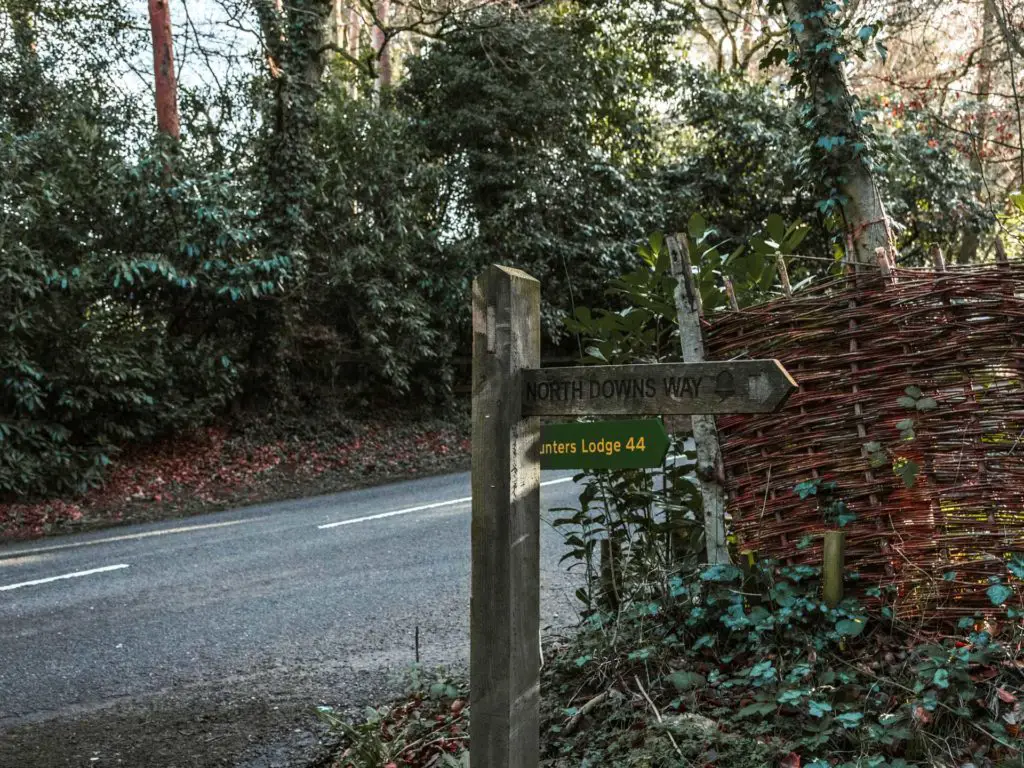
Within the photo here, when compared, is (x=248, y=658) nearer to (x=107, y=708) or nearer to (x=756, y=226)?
(x=107, y=708)

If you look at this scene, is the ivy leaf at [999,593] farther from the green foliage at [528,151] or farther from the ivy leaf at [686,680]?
the green foliage at [528,151]

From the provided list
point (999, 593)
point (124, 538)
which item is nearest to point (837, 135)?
point (999, 593)

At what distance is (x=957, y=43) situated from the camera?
1877 centimetres

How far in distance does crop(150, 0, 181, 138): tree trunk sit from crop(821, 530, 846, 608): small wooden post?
13018 mm

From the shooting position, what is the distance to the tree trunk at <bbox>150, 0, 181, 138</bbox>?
14336mm

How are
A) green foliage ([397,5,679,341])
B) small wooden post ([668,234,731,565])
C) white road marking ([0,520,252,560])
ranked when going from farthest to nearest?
1. green foliage ([397,5,679,341])
2. white road marking ([0,520,252,560])
3. small wooden post ([668,234,731,565])

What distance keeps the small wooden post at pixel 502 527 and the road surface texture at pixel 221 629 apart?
5.74 feet

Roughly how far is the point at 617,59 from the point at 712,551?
17.3m

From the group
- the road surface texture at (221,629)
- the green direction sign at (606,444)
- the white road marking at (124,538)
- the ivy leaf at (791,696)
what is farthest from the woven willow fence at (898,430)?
the white road marking at (124,538)

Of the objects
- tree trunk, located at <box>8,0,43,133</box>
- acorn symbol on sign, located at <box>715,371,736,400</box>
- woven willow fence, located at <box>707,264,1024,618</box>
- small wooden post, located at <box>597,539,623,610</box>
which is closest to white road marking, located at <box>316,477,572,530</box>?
small wooden post, located at <box>597,539,623,610</box>

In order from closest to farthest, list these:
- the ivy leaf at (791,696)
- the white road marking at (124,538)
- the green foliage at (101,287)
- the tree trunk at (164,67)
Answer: the ivy leaf at (791,696), the white road marking at (124,538), the green foliage at (101,287), the tree trunk at (164,67)

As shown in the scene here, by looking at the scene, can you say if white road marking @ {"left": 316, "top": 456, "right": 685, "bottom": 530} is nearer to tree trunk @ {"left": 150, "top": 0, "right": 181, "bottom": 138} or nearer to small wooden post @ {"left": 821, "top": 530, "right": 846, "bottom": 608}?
small wooden post @ {"left": 821, "top": 530, "right": 846, "bottom": 608}

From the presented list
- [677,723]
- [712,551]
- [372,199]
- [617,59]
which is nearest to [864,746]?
[677,723]

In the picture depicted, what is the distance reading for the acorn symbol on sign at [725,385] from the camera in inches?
107
